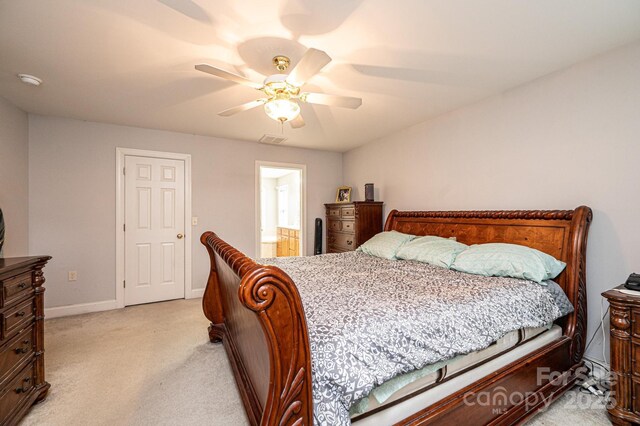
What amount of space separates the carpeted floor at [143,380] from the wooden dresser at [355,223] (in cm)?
226

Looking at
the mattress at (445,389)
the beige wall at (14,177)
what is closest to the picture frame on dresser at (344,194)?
the mattress at (445,389)

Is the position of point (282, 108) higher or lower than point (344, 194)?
higher

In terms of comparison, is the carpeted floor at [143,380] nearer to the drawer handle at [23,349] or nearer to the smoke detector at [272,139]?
the drawer handle at [23,349]

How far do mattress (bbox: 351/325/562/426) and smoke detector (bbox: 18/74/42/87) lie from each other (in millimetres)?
3490

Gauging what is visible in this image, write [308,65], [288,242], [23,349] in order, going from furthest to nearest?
[288,242] < [23,349] < [308,65]

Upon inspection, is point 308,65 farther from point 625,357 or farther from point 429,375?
point 625,357

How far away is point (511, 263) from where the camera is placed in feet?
6.62

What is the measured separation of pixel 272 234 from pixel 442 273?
6.13 m

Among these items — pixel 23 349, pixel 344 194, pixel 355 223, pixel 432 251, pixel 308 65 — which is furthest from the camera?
pixel 344 194

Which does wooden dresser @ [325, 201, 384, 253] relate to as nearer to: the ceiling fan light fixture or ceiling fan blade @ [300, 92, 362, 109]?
ceiling fan blade @ [300, 92, 362, 109]

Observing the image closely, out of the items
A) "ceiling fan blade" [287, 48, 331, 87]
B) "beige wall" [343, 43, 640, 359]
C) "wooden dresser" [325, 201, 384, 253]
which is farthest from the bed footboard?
"wooden dresser" [325, 201, 384, 253]

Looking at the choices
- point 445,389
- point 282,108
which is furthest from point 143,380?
point 282,108

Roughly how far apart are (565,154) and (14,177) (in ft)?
17.6

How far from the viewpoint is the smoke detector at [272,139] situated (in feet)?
13.6
